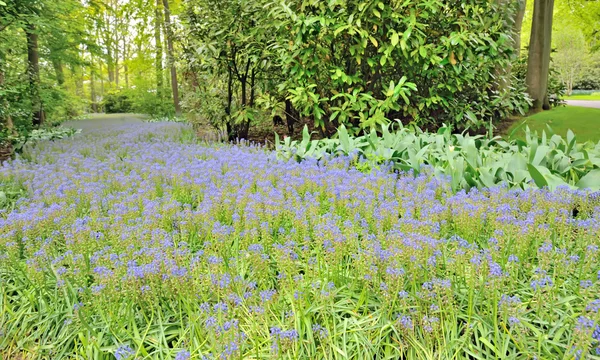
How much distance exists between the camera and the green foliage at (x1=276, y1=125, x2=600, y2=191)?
10.2 feet

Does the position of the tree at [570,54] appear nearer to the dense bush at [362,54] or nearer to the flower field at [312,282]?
the dense bush at [362,54]

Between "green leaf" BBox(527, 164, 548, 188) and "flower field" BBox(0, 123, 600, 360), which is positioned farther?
"green leaf" BBox(527, 164, 548, 188)

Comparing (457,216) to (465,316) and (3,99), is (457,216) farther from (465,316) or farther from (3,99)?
(3,99)

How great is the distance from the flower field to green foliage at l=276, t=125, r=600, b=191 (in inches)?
18.5

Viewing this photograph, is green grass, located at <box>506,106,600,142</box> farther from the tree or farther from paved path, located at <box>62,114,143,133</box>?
the tree

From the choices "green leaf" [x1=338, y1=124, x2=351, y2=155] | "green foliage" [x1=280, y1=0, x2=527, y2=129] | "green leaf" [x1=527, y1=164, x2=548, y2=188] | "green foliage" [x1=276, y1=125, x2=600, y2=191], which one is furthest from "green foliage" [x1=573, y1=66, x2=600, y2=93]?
"green leaf" [x1=527, y1=164, x2=548, y2=188]

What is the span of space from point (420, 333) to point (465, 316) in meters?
0.24

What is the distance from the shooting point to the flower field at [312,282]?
1.61m

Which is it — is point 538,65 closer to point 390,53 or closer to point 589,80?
point 390,53

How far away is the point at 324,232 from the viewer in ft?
7.13

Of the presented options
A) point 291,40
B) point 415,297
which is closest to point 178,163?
point 291,40

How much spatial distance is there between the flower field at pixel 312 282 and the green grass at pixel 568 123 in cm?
511

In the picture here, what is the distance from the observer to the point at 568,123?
7.39 m

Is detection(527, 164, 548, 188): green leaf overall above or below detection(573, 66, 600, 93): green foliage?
below
